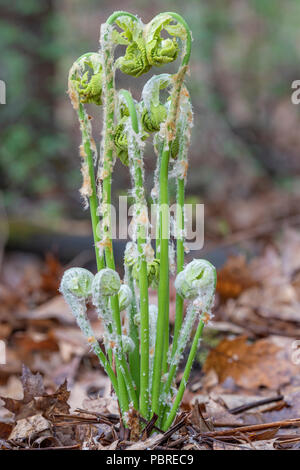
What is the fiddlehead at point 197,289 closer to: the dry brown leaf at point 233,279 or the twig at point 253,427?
the twig at point 253,427

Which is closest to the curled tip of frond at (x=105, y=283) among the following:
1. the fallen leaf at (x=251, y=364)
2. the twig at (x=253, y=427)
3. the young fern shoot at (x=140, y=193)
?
the young fern shoot at (x=140, y=193)

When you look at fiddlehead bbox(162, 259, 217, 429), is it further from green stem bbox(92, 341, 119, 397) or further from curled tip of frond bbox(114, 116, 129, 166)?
curled tip of frond bbox(114, 116, 129, 166)

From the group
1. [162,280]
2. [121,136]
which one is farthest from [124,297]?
[121,136]

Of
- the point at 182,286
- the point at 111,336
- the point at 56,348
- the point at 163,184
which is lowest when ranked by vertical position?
the point at 56,348

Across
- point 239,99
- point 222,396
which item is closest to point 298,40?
point 239,99

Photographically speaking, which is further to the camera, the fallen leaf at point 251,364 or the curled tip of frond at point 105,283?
the fallen leaf at point 251,364

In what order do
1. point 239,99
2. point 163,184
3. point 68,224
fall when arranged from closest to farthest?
point 163,184
point 68,224
point 239,99

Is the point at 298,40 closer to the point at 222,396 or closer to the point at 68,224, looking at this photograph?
the point at 68,224
